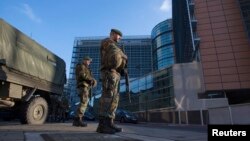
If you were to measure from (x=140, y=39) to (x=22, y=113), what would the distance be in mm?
100016

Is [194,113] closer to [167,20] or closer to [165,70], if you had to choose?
[165,70]

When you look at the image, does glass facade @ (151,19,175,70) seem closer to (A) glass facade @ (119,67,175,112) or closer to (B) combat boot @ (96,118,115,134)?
(A) glass facade @ (119,67,175,112)

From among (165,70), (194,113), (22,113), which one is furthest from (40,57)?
(165,70)

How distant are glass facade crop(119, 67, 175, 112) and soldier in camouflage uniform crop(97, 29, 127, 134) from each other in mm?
23519

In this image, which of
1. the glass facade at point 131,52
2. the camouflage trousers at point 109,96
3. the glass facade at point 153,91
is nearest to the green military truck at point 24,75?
the camouflage trousers at point 109,96

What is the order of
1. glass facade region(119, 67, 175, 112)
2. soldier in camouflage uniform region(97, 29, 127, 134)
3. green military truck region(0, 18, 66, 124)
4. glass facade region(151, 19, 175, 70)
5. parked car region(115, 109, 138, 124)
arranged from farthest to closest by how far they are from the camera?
glass facade region(151, 19, 175, 70) < glass facade region(119, 67, 175, 112) < parked car region(115, 109, 138, 124) < green military truck region(0, 18, 66, 124) < soldier in camouflage uniform region(97, 29, 127, 134)

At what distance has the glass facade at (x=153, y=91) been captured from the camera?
3162 cm

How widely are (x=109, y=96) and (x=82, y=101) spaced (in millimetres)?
2822

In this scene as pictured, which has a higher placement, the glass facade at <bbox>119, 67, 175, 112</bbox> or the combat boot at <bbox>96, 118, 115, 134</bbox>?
the glass facade at <bbox>119, 67, 175, 112</bbox>

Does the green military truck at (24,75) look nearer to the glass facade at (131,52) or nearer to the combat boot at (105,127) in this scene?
the combat boot at (105,127)

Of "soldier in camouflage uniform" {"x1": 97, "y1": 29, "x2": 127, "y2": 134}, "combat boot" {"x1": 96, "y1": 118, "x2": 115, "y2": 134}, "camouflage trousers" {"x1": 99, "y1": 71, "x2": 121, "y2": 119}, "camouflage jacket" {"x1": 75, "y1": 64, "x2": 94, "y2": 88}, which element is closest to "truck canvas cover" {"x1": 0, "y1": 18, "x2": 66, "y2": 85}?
"camouflage jacket" {"x1": 75, "y1": 64, "x2": 94, "y2": 88}

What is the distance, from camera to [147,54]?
10106 cm

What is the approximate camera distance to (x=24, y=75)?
803 centimetres

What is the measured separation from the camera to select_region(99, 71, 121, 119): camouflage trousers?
15.4ft
